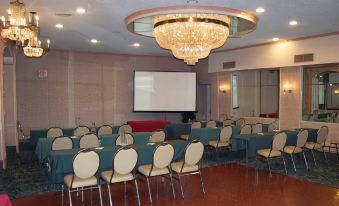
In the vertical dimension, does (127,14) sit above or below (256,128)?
above

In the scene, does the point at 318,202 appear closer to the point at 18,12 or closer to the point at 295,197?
the point at 295,197

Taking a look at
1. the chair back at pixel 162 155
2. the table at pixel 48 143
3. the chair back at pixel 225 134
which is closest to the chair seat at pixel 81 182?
the chair back at pixel 162 155

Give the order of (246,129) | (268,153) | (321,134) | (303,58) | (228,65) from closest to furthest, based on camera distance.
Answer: (268,153), (321,134), (246,129), (303,58), (228,65)

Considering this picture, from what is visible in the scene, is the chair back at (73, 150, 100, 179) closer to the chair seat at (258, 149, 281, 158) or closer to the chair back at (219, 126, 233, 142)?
the chair seat at (258, 149, 281, 158)

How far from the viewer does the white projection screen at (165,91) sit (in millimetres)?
14281

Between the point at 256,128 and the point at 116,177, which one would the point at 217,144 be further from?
the point at 116,177

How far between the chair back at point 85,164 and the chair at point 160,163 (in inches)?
39.3

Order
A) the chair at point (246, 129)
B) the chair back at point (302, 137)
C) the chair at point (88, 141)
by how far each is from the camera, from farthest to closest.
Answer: the chair at point (246, 129) < the chair back at point (302, 137) < the chair at point (88, 141)

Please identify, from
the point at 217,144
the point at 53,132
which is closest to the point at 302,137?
the point at 217,144

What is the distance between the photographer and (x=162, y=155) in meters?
5.47

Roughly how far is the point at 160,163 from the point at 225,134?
3582 mm

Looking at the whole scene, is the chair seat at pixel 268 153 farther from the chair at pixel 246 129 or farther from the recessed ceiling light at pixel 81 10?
the recessed ceiling light at pixel 81 10

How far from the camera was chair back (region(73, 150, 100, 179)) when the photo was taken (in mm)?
4758

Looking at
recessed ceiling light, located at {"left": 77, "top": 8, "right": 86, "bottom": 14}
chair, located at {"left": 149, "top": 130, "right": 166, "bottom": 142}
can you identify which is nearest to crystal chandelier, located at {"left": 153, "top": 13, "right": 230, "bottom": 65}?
recessed ceiling light, located at {"left": 77, "top": 8, "right": 86, "bottom": 14}
